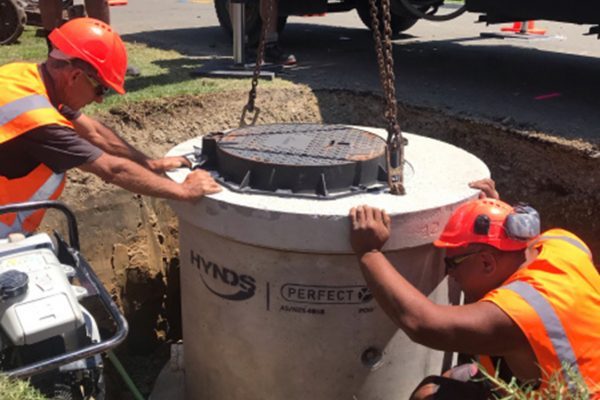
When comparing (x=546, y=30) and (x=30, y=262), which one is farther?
(x=546, y=30)

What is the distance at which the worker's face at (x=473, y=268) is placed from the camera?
8.79 feet

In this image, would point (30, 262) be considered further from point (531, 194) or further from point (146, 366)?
point (531, 194)

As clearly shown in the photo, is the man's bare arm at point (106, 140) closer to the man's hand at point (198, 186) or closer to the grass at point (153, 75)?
the man's hand at point (198, 186)

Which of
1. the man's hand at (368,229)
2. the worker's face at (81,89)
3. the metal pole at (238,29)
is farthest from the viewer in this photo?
the metal pole at (238,29)

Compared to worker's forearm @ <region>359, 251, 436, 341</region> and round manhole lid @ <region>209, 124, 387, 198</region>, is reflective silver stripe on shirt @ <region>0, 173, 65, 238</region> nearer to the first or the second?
round manhole lid @ <region>209, 124, 387, 198</region>

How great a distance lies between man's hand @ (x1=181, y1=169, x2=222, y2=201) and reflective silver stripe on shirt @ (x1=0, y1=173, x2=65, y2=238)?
73 cm

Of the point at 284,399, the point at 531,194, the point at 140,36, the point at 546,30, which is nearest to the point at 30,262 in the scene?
the point at 284,399

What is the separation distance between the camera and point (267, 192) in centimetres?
327

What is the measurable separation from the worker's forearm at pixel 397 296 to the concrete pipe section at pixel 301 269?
0.85 ft

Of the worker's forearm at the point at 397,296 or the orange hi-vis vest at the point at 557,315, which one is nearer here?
the orange hi-vis vest at the point at 557,315

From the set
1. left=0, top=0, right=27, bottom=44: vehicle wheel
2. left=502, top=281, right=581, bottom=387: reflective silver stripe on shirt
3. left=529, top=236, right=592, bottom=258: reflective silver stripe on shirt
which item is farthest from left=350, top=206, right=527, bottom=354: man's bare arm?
left=0, top=0, right=27, bottom=44: vehicle wheel

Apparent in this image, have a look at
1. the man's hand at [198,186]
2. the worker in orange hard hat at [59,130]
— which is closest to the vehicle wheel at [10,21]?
the worker in orange hard hat at [59,130]

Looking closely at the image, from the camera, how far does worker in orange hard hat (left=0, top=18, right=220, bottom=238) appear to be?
122 inches

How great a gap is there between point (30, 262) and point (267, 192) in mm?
1177
